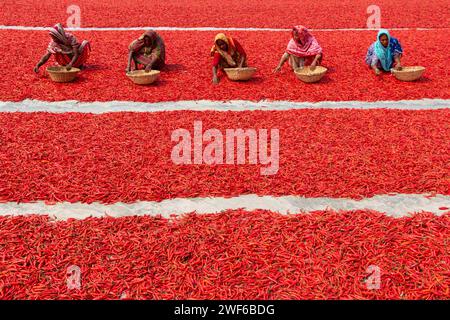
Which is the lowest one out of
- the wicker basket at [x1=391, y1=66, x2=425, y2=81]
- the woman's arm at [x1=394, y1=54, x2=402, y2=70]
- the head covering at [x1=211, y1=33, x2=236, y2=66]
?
the wicker basket at [x1=391, y1=66, x2=425, y2=81]

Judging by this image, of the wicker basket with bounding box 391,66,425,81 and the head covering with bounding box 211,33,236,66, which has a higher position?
the head covering with bounding box 211,33,236,66

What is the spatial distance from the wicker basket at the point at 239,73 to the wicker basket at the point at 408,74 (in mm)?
3511

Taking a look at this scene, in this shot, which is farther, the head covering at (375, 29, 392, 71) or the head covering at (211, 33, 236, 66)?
the head covering at (375, 29, 392, 71)

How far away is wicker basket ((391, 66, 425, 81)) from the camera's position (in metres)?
9.21

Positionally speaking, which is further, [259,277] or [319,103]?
[319,103]

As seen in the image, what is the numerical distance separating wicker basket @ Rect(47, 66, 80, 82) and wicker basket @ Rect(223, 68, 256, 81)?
375cm

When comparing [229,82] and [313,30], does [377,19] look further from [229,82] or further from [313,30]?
[229,82]

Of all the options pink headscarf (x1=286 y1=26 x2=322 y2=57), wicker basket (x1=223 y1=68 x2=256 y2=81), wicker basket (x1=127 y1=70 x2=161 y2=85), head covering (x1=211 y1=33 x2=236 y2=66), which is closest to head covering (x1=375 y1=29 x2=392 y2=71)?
pink headscarf (x1=286 y1=26 x2=322 y2=57)

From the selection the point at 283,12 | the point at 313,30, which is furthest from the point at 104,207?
the point at 283,12

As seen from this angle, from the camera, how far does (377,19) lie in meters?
16.4

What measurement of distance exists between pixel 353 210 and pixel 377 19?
14.1 metres

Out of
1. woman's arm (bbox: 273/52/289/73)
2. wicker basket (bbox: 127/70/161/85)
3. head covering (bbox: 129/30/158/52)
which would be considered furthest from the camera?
woman's arm (bbox: 273/52/289/73)

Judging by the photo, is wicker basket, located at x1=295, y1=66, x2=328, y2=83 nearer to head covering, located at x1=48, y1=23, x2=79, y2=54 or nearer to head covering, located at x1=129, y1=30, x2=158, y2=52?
head covering, located at x1=129, y1=30, x2=158, y2=52

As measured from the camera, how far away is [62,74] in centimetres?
923
